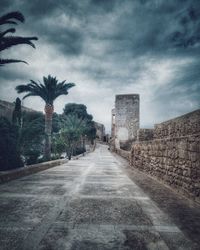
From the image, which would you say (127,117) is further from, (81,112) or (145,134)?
(145,134)

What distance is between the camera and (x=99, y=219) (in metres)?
3.73

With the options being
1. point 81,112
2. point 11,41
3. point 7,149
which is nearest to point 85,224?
point 7,149

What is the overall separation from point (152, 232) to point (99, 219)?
915mm

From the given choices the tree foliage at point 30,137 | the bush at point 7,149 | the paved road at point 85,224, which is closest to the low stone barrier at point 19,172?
the bush at point 7,149

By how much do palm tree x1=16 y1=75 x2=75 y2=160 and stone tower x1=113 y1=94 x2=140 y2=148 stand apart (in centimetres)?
1908

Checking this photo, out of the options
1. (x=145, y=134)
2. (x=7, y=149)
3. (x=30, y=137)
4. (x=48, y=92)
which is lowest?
(x=7, y=149)

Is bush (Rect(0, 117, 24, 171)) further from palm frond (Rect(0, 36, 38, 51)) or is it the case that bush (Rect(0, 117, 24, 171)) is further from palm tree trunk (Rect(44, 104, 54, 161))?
palm tree trunk (Rect(44, 104, 54, 161))

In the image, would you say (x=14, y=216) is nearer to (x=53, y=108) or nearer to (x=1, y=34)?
(x=1, y=34)

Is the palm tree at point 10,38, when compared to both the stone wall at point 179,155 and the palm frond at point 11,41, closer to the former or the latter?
the palm frond at point 11,41

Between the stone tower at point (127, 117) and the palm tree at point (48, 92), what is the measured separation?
19.1m

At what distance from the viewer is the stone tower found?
38.4m

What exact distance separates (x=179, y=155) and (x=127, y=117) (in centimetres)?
3279

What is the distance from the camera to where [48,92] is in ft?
66.7

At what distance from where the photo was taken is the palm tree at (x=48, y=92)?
62.5 ft
